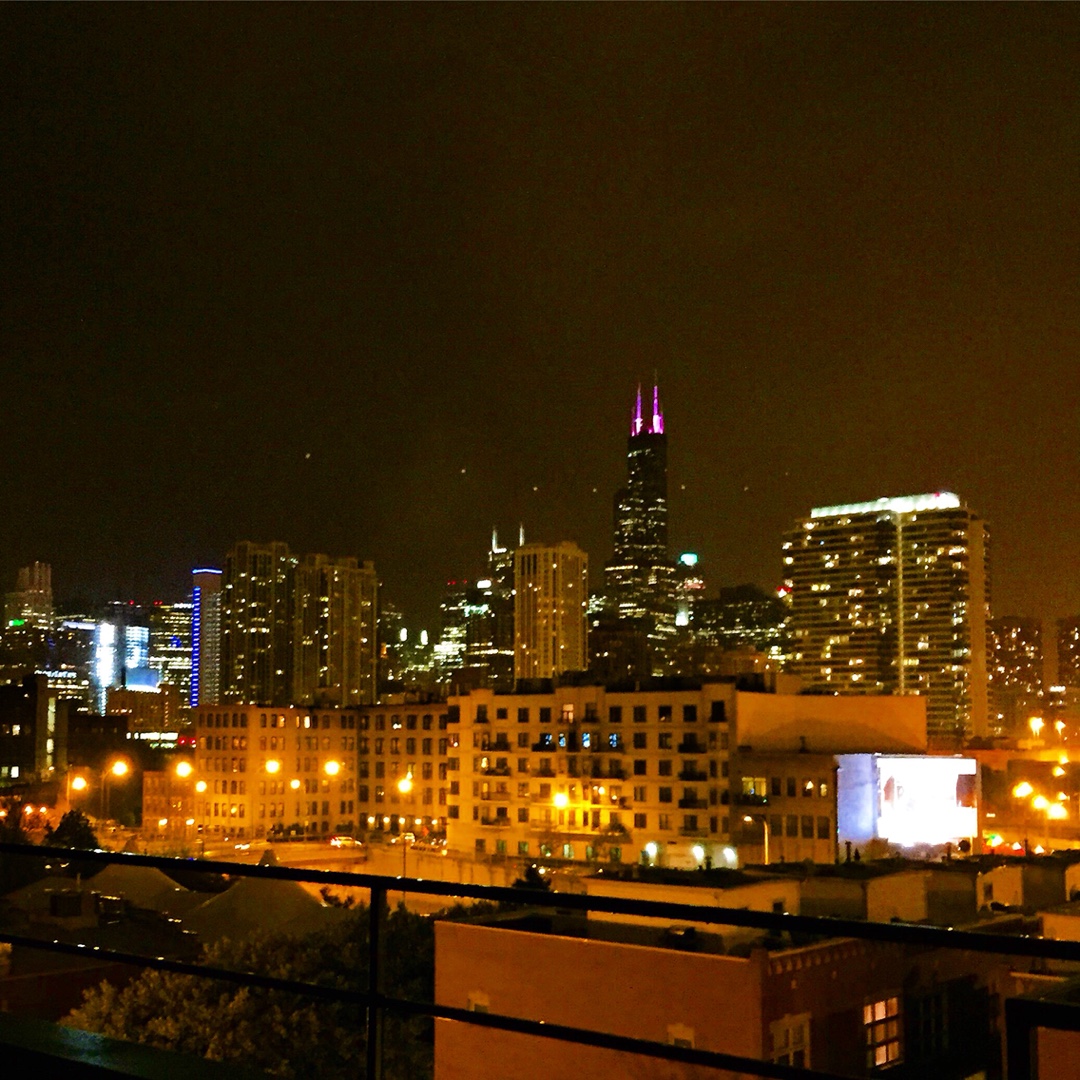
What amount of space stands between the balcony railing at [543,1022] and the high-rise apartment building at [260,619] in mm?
190000

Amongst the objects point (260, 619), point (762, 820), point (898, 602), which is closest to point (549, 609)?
point (260, 619)

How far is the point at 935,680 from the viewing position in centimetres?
18000

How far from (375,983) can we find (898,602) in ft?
608

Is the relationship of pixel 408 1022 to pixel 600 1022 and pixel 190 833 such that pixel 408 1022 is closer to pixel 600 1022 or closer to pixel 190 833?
pixel 600 1022

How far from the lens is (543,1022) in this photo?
3611mm

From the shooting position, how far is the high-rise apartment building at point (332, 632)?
621 ft

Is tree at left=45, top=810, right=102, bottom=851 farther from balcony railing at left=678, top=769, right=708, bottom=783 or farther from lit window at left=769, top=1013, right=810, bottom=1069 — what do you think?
lit window at left=769, top=1013, right=810, bottom=1069

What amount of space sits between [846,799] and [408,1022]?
1609 inches

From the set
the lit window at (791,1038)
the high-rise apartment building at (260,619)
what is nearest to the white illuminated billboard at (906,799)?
the lit window at (791,1038)

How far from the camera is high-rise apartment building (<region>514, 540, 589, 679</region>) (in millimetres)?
188500

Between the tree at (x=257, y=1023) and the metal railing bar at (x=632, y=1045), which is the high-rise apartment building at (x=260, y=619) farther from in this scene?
the metal railing bar at (x=632, y=1045)

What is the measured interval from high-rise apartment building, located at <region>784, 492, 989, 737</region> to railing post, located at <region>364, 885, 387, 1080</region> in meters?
177

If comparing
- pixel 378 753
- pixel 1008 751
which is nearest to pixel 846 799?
pixel 1008 751

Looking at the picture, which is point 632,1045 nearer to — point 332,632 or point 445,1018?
point 445,1018
